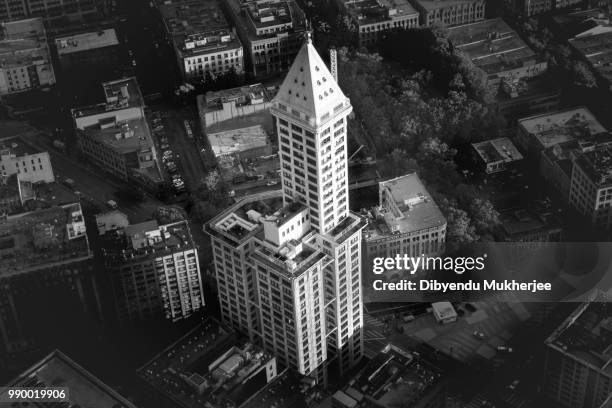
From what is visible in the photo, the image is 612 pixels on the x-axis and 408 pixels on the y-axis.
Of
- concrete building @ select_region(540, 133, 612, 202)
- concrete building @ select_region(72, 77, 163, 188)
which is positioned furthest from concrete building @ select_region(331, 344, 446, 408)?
concrete building @ select_region(72, 77, 163, 188)

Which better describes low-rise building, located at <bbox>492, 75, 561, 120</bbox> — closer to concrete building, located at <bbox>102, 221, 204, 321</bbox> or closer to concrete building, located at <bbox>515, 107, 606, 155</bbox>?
concrete building, located at <bbox>515, 107, 606, 155</bbox>

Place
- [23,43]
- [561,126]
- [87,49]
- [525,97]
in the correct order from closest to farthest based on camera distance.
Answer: [561,126] → [525,97] → [23,43] → [87,49]

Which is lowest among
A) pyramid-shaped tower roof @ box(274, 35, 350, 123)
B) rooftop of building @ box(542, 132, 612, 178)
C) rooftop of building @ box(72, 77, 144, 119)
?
rooftop of building @ box(542, 132, 612, 178)

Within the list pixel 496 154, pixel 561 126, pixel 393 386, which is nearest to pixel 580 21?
pixel 561 126

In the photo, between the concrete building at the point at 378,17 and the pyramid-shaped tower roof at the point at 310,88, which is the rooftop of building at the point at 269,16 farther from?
the pyramid-shaped tower roof at the point at 310,88

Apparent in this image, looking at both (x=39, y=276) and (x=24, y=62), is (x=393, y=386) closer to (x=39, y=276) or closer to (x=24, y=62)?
(x=39, y=276)

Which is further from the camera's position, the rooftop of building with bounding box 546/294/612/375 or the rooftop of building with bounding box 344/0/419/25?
the rooftop of building with bounding box 344/0/419/25

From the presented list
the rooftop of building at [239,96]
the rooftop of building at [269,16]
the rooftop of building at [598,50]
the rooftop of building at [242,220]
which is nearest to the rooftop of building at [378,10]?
the rooftop of building at [269,16]

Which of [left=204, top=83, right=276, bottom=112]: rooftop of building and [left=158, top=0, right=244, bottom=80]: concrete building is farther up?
[left=158, top=0, right=244, bottom=80]: concrete building
